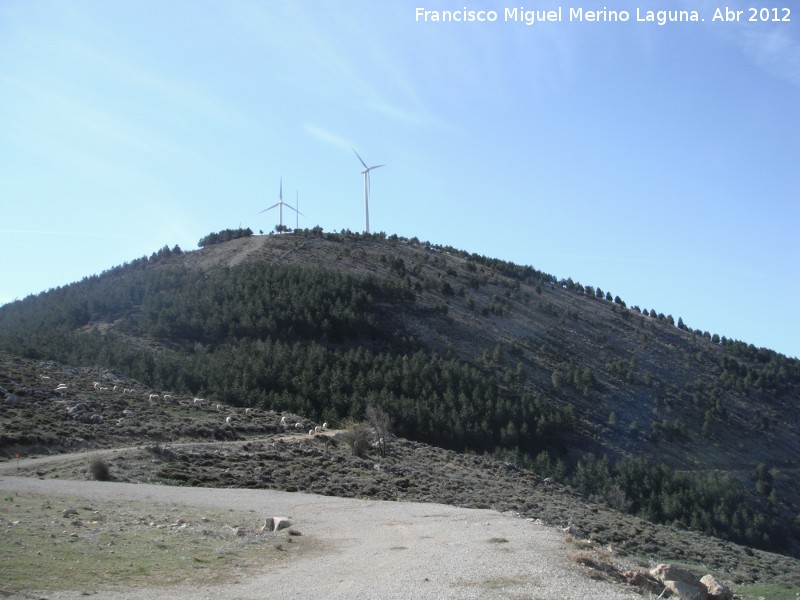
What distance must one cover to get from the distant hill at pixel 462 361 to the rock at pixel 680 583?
29.2 metres

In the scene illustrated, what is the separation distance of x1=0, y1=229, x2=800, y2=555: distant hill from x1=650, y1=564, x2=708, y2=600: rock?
29.2 metres

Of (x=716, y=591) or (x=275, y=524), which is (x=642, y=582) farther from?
(x=275, y=524)

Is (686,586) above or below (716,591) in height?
above

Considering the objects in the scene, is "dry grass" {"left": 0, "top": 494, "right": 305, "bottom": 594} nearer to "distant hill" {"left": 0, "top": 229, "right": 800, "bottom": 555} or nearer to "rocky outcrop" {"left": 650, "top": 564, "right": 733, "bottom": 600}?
"rocky outcrop" {"left": 650, "top": 564, "right": 733, "bottom": 600}

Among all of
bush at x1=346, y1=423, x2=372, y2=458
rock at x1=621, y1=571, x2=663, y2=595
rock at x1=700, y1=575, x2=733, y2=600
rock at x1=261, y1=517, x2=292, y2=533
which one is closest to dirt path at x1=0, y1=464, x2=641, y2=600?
rock at x1=261, y1=517, x2=292, y2=533

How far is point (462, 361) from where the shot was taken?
6744 centimetres

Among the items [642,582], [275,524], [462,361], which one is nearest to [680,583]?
[642,582]

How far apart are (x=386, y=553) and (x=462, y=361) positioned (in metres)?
52.3

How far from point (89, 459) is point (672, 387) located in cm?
5675

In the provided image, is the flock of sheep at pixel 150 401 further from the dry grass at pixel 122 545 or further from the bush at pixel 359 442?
the dry grass at pixel 122 545

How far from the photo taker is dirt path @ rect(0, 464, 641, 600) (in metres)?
11.8

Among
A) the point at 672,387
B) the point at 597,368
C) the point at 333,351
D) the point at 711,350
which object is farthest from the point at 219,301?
the point at 711,350

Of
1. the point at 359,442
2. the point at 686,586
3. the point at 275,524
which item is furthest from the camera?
the point at 359,442

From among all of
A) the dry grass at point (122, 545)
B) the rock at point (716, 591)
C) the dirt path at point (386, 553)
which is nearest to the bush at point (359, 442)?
the dirt path at point (386, 553)
